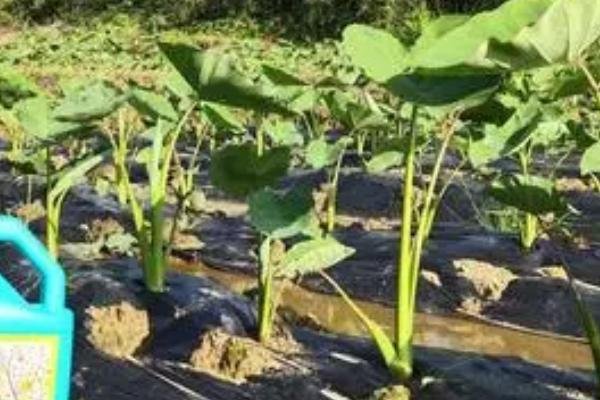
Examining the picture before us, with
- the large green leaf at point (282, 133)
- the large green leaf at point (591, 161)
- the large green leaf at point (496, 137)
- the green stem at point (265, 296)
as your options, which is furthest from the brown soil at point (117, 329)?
the large green leaf at point (282, 133)

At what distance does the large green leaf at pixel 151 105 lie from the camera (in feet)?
12.0

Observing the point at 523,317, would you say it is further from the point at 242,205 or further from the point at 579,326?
the point at 242,205

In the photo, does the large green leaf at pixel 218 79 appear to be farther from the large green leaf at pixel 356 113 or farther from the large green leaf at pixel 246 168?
the large green leaf at pixel 356 113

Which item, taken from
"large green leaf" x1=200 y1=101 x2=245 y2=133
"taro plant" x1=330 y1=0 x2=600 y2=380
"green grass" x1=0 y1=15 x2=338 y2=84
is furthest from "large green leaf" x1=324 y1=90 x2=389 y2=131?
"green grass" x1=0 y1=15 x2=338 y2=84

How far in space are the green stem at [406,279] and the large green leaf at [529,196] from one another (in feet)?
0.88

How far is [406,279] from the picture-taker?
3.04 metres

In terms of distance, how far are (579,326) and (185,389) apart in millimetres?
1952

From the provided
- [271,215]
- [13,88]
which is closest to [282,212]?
[271,215]

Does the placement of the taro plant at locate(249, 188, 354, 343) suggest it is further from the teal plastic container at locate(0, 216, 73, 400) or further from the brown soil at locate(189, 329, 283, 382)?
the teal plastic container at locate(0, 216, 73, 400)

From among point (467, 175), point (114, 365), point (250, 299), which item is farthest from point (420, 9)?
point (114, 365)

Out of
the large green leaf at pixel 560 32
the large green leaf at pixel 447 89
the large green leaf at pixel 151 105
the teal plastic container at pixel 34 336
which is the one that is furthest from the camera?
the large green leaf at pixel 151 105

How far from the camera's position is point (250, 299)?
4219mm

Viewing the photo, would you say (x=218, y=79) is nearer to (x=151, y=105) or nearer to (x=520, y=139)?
(x=151, y=105)

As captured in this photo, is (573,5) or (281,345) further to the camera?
(281,345)
